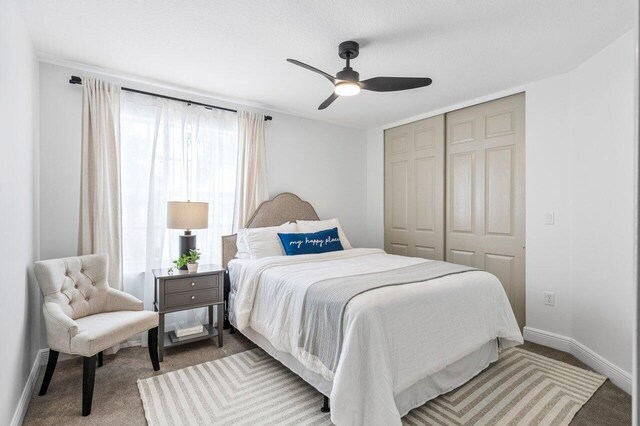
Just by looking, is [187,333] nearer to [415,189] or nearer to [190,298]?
[190,298]

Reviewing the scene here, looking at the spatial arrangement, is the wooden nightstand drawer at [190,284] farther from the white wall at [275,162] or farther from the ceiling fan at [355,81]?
the ceiling fan at [355,81]

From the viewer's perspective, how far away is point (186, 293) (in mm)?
2844

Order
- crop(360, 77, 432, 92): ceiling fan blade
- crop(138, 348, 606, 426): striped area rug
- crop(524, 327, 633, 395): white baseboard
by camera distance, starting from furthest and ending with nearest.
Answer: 1. crop(360, 77, 432, 92): ceiling fan blade
2. crop(524, 327, 633, 395): white baseboard
3. crop(138, 348, 606, 426): striped area rug

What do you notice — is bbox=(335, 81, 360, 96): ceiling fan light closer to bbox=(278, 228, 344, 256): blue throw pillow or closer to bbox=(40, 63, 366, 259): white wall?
bbox=(278, 228, 344, 256): blue throw pillow

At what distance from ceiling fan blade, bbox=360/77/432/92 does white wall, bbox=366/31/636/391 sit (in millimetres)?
1436

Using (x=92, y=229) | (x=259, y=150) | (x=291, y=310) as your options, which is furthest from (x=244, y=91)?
(x=291, y=310)

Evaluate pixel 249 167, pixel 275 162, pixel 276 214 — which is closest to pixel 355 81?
pixel 249 167

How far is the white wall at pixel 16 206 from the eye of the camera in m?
1.62

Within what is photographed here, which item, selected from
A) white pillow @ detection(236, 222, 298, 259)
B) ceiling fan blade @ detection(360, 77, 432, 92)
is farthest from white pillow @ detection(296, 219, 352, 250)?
ceiling fan blade @ detection(360, 77, 432, 92)

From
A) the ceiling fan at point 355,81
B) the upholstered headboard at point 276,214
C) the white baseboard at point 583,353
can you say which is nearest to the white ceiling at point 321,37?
the ceiling fan at point 355,81

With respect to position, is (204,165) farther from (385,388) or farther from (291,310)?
(385,388)

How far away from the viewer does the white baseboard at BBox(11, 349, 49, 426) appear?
1821 mm

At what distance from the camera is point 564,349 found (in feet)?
9.55

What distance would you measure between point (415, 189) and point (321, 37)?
256 centimetres
